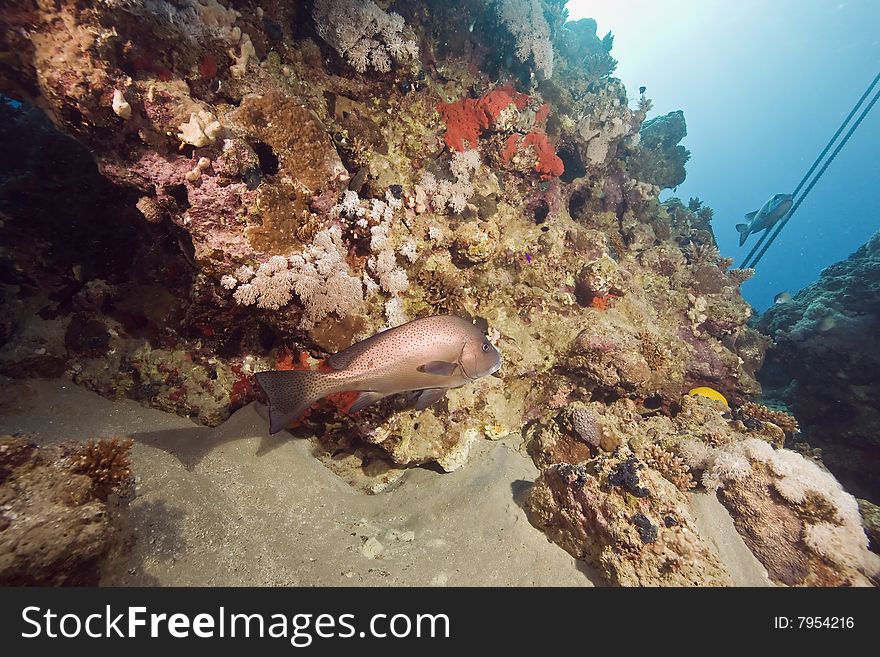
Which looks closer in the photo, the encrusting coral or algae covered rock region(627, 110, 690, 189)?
the encrusting coral

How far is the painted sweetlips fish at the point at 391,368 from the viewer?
2.84m

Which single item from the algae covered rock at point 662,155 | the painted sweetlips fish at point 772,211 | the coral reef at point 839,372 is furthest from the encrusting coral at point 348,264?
the algae covered rock at point 662,155

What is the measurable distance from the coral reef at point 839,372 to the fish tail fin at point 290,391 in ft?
39.4

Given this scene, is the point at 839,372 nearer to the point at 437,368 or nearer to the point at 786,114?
the point at 437,368

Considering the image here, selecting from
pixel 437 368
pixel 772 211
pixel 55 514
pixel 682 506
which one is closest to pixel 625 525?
Result: pixel 682 506

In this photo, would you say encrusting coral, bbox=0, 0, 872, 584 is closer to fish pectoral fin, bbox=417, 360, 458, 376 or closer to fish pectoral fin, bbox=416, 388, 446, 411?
fish pectoral fin, bbox=416, 388, 446, 411

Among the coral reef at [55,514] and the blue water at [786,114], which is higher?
the blue water at [786,114]

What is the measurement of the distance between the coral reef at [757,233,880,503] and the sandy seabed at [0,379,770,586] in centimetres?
802

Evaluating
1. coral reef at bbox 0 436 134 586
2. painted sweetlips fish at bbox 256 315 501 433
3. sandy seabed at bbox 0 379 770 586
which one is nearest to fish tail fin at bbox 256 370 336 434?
painted sweetlips fish at bbox 256 315 501 433

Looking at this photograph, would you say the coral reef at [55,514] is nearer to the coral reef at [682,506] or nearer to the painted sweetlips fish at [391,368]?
the painted sweetlips fish at [391,368]

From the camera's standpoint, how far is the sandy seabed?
296 centimetres

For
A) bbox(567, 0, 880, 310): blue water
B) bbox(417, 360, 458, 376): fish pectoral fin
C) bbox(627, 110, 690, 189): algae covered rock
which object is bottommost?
bbox(417, 360, 458, 376): fish pectoral fin

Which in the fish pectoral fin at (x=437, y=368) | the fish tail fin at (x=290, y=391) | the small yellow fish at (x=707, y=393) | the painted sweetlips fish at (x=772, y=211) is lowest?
the fish tail fin at (x=290, y=391)
